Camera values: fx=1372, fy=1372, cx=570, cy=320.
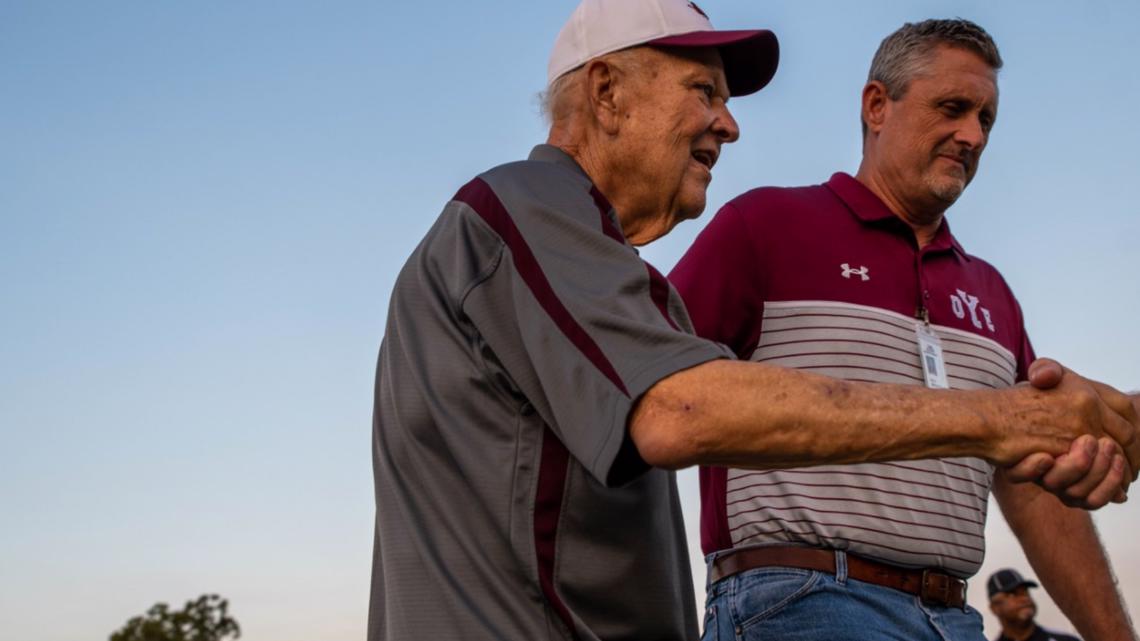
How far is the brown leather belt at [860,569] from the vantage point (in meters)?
3.68

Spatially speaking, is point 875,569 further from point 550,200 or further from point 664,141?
point 550,200

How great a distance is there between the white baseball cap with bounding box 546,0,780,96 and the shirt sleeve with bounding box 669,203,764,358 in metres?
0.83

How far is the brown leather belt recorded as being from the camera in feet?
12.1

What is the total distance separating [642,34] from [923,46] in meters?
1.91

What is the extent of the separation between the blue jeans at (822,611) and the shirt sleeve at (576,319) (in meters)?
1.33

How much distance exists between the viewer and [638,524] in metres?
2.65

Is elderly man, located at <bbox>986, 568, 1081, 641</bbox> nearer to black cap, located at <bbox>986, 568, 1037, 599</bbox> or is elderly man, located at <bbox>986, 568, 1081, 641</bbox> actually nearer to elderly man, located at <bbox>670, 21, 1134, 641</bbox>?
black cap, located at <bbox>986, 568, 1037, 599</bbox>

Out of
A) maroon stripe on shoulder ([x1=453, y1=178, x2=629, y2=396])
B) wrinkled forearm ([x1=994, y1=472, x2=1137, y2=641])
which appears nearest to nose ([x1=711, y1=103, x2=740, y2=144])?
maroon stripe on shoulder ([x1=453, y1=178, x2=629, y2=396])

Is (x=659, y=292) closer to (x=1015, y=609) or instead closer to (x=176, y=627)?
(x=1015, y=609)

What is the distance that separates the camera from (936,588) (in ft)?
12.5

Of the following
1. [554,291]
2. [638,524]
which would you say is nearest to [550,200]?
[554,291]

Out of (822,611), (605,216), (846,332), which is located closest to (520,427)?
(605,216)

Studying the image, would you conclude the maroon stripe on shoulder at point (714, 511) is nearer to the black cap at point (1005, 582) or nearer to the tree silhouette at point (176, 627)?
the black cap at point (1005, 582)

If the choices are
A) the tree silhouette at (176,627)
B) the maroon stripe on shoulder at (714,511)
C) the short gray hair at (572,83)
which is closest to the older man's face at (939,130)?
the maroon stripe on shoulder at (714,511)
